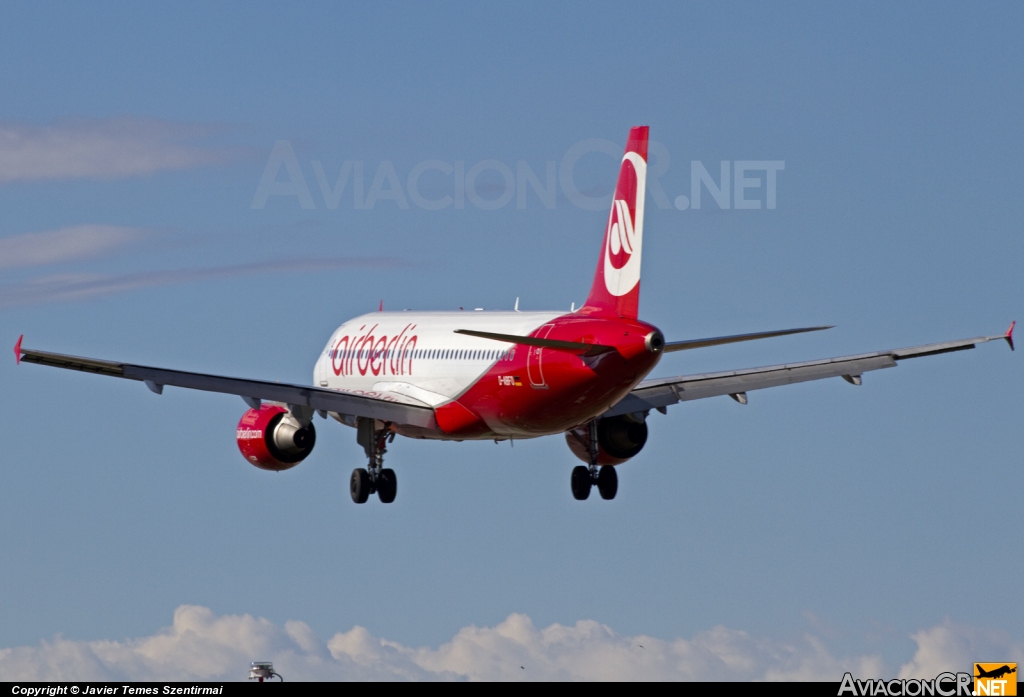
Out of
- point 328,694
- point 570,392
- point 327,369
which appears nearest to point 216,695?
point 328,694

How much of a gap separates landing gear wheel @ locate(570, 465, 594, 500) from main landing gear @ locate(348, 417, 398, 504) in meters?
6.19

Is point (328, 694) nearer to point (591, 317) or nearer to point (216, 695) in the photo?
point (216, 695)

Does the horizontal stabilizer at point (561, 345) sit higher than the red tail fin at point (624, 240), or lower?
lower

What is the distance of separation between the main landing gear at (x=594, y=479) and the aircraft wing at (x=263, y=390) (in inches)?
227

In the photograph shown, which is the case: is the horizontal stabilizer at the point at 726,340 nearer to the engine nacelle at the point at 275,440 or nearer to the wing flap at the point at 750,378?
the wing flap at the point at 750,378

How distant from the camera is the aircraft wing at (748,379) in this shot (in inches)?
2616

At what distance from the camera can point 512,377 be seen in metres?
63.5

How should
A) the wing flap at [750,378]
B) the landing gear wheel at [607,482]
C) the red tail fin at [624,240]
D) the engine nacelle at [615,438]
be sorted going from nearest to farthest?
the red tail fin at [624,240] < the wing flap at [750,378] < the engine nacelle at [615,438] < the landing gear wheel at [607,482]

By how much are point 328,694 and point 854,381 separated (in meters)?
30.4

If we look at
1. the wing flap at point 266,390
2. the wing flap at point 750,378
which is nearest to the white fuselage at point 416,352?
the wing flap at point 266,390

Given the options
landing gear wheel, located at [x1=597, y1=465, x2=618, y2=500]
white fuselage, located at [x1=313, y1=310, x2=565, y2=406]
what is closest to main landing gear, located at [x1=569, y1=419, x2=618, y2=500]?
landing gear wheel, located at [x1=597, y1=465, x2=618, y2=500]

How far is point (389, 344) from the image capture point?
73.1m

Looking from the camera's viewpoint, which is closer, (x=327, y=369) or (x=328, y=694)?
(x=328, y=694)

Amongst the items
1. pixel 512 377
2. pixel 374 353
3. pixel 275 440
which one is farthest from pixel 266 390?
pixel 374 353
